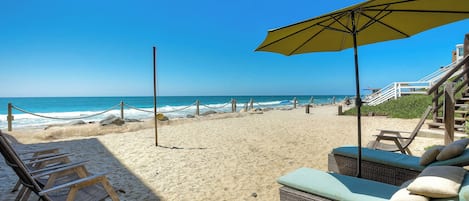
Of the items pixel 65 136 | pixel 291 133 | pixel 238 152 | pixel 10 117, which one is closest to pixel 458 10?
pixel 238 152

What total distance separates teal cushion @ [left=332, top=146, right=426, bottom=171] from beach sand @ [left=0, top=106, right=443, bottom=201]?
89 cm

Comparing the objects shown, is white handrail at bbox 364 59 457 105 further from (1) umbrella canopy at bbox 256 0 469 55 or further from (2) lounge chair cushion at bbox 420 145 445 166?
(2) lounge chair cushion at bbox 420 145 445 166

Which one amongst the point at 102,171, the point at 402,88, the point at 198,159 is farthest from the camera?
the point at 402,88

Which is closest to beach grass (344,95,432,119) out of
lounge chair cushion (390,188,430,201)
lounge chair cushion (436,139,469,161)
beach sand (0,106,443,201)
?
beach sand (0,106,443,201)

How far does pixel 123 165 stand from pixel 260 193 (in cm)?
259

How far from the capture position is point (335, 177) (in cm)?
221

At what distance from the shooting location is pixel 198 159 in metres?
4.64

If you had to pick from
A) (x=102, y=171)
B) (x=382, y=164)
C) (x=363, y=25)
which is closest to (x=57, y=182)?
(x=102, y=171)

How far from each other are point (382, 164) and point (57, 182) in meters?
3.54

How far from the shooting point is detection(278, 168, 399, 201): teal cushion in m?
1.81

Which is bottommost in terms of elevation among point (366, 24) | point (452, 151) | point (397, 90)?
point (452, 151)

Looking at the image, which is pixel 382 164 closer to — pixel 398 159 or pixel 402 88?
pixel 398 159

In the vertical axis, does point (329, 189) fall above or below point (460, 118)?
below

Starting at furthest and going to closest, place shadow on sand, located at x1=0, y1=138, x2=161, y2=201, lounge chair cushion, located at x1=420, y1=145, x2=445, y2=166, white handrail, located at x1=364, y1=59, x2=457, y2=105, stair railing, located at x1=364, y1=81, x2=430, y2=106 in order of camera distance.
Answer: stair railing, located at x1=364, y1=81, x2=430, y2=106, white handrail, located at x1=364, y1=59, x2=457, y2=105, shadow on sand, located at x1=0, y1=138, x2=161, y2=201, lounge chair cushion, located at x1=420, y1=145, x2=445, y2=166
